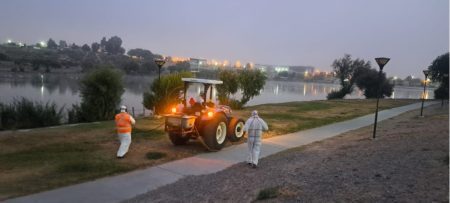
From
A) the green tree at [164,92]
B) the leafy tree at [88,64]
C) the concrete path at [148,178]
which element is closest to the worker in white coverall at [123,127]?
the concrete path at [148,178]

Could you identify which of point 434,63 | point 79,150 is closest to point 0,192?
point 79,150

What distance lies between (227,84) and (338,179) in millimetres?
22727

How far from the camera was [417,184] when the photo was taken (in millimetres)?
6414

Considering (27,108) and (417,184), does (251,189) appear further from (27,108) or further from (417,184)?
(27,108)

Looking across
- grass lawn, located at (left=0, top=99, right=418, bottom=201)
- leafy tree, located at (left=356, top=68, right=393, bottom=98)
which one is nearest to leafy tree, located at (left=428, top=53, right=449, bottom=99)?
leafy tree, located at (left=356, top=68, right=393, bottom=98)

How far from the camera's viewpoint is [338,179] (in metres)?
7.30

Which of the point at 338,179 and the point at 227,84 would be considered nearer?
the point at 338,179

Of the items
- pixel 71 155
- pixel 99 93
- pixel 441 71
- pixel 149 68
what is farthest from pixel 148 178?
pixel 149 68

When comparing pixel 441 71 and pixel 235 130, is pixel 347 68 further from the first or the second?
pixel 235 130

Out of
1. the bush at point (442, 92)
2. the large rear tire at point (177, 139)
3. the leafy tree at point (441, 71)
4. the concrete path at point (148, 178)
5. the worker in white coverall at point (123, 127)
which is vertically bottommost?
the concrete path at point (148, 178)

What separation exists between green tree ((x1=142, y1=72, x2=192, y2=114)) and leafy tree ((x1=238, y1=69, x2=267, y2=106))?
7.82m

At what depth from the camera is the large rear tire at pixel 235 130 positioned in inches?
519

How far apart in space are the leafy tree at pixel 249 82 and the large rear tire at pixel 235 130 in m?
17.3

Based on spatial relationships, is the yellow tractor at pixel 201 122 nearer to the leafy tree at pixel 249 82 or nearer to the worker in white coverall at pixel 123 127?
the worker in white coverall at pixel 123 127
